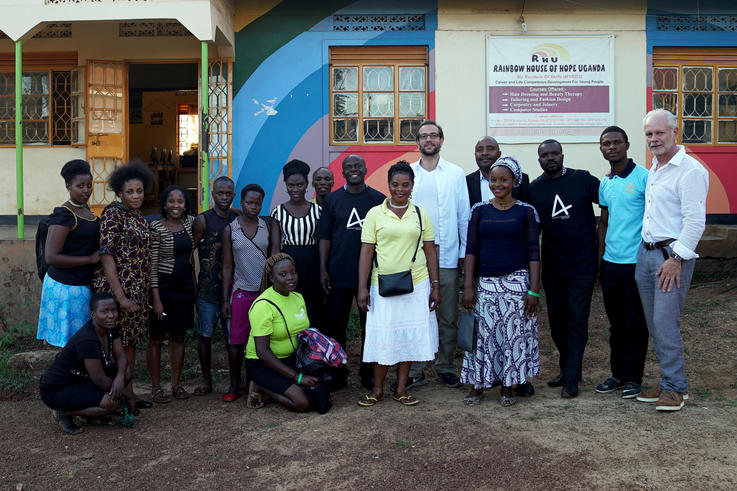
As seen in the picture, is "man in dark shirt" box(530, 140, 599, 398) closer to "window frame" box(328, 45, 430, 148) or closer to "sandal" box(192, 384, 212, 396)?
"sandal" box(192, 384, 212, 396)

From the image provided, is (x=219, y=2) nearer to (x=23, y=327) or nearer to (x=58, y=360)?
(x=23, y=327)

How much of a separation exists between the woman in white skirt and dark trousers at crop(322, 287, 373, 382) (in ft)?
1.02

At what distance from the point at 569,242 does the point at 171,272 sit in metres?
2.81

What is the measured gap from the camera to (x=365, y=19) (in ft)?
29.5

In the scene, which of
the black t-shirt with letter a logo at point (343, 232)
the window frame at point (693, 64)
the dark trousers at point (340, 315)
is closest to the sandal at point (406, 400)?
the dark trousers at point (340, 315)

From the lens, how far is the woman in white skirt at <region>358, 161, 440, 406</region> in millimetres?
4551

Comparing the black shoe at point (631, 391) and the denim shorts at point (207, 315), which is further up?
the denim shorts at point (207, 315)

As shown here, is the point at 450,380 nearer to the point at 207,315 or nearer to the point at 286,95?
the point at 207,315

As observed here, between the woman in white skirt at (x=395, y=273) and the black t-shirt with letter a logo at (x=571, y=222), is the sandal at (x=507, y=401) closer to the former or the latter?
the woman in white skirt at (x=395, y=273)

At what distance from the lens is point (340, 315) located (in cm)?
501

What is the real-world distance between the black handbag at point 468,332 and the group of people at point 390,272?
52mm

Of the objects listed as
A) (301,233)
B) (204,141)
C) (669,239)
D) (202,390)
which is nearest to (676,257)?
(669,239)

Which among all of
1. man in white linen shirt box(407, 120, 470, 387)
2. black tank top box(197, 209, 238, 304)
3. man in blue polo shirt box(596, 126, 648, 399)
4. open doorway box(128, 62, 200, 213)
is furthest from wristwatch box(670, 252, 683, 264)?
open doorway box(128, 62, 200, 213)

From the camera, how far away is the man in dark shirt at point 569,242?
15.3 ft
